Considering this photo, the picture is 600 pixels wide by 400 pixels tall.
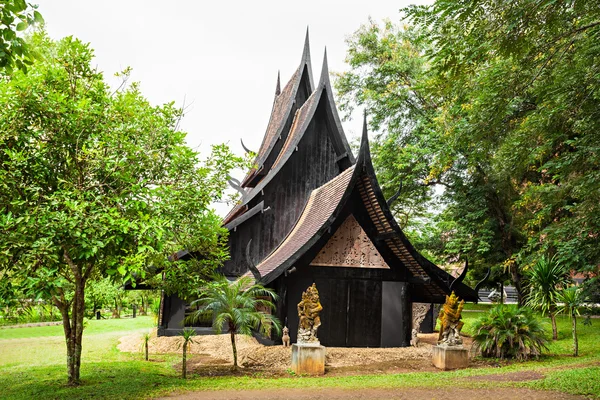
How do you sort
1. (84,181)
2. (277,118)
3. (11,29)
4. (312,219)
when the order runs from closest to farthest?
(11,29), (84,181), (312,219), (277,118)

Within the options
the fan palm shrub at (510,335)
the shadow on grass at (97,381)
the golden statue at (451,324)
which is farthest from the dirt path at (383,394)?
the fan palm shrub at (510,335)

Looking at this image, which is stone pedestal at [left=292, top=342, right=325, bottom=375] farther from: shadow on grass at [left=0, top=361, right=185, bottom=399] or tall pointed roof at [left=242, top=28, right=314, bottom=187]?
tall pointed roof at [left=242, top=28, right=314, bottom=187]

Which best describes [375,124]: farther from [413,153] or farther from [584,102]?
[584,102]

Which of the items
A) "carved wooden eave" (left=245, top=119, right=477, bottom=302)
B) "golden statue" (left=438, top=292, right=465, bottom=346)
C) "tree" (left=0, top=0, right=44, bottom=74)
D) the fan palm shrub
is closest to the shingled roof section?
"carved wooden eave" (left=245, top=119, right=477, bottom=302)

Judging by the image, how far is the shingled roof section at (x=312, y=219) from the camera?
12.7 metres

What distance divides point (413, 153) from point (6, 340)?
60.2 ft

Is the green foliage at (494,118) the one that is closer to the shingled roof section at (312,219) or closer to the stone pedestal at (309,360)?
the shingled roof section at (312,219)

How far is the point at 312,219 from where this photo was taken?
1460 cm

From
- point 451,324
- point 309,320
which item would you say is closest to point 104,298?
point 309,320

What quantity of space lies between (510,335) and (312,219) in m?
6.02

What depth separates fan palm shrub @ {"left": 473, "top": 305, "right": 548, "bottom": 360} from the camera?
40.5 feet

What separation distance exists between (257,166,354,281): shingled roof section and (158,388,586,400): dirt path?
3787 millimetres

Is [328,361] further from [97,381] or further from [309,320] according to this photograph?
[97,381]

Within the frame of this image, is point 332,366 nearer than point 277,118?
Yes
